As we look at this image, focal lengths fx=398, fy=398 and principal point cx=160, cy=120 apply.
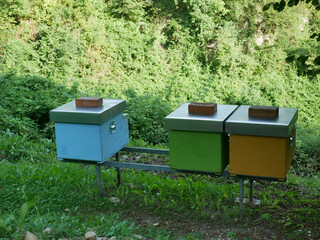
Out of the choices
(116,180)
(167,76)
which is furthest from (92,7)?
(116,180)

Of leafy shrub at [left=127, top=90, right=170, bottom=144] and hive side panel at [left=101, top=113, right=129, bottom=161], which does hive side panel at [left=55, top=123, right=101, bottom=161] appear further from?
Answer: leafy shrub at [left=127, top=90, right=170, bottom=144]

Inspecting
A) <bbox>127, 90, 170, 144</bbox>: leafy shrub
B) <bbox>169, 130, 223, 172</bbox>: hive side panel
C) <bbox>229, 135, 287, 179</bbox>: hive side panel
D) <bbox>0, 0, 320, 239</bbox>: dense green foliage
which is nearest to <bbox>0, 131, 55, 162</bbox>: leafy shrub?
<bbox>0, 0, 320, 239</bbox>: dense green foliage

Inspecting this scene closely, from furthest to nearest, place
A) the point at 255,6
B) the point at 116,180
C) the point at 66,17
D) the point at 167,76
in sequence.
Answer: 1. the point at 255,6
2. the point at 167,76
3. the point at 66,17
4. the point at 116,180

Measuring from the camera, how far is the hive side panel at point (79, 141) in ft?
11.1

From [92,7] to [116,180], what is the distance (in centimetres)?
772

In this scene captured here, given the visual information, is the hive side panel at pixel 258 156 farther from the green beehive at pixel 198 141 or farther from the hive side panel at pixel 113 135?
the hive side panel at pixel 113 135

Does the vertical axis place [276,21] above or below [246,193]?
above

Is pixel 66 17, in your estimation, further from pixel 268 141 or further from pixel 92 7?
pixel 268 141

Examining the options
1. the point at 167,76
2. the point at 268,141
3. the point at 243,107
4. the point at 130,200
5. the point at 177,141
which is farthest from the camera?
the point at 167,76

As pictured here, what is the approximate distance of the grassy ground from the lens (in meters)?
3.07

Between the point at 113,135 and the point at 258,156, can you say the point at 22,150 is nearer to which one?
the point at 113,135

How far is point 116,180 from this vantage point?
416 cm

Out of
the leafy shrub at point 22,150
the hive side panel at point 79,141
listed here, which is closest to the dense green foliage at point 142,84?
the leafy shrub at point 22,150

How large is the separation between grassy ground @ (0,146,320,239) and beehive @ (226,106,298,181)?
0.50 m
